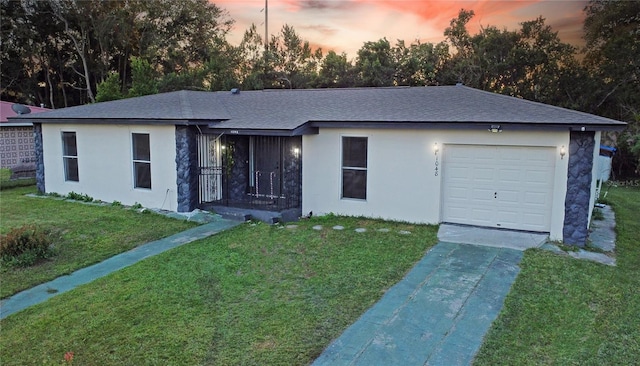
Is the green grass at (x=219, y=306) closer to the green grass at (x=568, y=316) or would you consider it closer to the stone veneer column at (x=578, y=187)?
the green grass at (x=568, y=316)

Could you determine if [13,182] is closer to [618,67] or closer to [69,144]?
[69,144]

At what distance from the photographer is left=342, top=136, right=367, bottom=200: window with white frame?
10578mm

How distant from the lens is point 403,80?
2709 cm

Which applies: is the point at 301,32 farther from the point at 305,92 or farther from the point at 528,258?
the point at 528,258

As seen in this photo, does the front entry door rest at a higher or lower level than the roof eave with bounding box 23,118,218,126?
lower

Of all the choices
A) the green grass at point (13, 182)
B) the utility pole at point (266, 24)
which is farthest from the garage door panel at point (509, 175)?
the utility pole at point (266, 24)

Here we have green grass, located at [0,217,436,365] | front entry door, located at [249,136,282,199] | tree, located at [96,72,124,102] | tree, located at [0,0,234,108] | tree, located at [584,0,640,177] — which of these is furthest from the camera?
tree, located at [0,0,234,108]

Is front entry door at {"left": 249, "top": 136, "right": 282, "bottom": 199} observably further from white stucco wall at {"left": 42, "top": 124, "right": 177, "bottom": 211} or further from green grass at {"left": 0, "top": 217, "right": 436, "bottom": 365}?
green grass at {"left": 0, "top": 217, "right": 436, "bottom": 365}

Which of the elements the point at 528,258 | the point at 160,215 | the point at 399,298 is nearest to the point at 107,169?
Answer: the point at 160,215

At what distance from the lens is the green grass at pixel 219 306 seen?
459 centimetres

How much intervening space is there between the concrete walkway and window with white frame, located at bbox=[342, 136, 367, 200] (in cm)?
301

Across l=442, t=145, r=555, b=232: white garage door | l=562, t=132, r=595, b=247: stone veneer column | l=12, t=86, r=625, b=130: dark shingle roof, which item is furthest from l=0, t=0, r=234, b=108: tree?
l=562, t=132, r=595, b=247: stone veneer column

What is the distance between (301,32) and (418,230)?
76.8ft

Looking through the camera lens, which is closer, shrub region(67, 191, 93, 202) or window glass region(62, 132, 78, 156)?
shrub region(67, 191, 93, 202)
